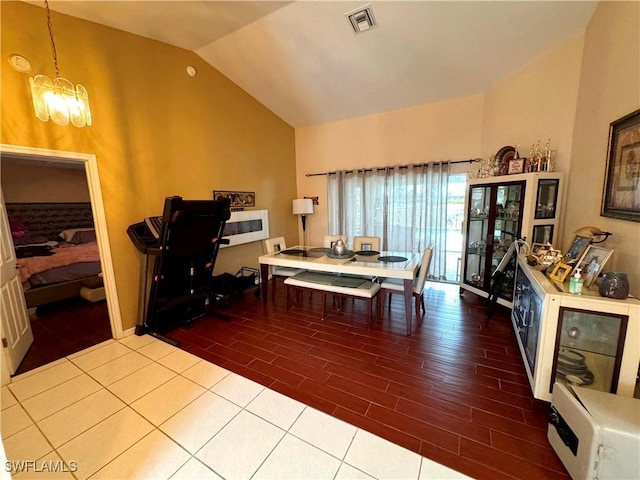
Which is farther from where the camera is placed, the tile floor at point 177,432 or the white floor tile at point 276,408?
the white floor tile at point 276,408

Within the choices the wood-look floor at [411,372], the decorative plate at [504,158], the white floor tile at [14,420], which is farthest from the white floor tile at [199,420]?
the decorative plate at [504,158]

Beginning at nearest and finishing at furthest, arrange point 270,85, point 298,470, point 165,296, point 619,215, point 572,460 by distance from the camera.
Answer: point 572,460 < point 298,470 < point 619,215 < point 165,296 < point 270,85

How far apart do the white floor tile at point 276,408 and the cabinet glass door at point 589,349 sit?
5.53 ft

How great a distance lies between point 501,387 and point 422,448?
0.90 meters

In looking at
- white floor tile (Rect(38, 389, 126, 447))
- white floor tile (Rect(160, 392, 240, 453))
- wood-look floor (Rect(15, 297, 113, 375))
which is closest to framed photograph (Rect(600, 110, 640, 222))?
white floor tile (Rect(160, 392, 240, 453))

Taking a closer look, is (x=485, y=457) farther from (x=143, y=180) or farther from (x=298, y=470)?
(x=143, y=180)

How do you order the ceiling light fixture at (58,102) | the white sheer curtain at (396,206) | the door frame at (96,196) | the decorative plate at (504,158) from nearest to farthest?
1. the ceiling light fixture at (58,102)
2. the door frame at (96,196)
3. the decorative plate at (504,158)
4. the white sheer curtain at (396,206)

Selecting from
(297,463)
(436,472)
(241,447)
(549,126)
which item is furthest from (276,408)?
(549,126)

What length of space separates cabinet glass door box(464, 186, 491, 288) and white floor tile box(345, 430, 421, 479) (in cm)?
251

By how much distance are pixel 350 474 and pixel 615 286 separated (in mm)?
1790

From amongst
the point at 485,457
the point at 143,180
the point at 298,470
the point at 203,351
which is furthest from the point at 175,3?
the point at 485,457

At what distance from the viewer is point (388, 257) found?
308cm

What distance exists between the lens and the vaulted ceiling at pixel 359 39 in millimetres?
2373

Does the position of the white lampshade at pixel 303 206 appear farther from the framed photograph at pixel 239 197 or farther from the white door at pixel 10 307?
the white door at pixel 10 307
